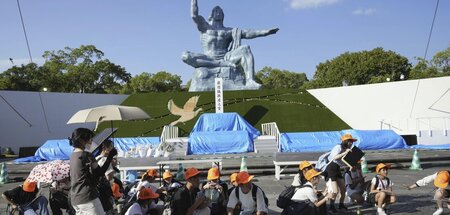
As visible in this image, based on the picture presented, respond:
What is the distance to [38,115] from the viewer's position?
71.3ft

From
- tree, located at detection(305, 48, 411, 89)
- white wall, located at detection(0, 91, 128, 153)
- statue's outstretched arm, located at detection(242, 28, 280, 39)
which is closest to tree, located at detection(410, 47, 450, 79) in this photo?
tree, located at detection(305, 48, 411, 89)

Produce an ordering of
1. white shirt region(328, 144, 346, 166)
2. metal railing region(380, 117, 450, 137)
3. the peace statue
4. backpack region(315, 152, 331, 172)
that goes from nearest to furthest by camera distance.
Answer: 1. white shirt region(328, 144, 346, 166)
2. backpack region(315, 152, 331, 172)
3. metal railing region(380, 117, 450, 137)
4. the peace statue

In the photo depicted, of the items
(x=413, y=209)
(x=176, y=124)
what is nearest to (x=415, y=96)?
(x=176, y=124)

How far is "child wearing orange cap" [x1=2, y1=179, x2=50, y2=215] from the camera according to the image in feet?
16.1

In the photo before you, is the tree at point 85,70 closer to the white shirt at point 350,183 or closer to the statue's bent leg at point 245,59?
the statue's bent leg at point 245,59

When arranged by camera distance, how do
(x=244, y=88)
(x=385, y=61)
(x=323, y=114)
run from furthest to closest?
(x=385, y=61)
(x=244, y=88)
(x=323, y=114)

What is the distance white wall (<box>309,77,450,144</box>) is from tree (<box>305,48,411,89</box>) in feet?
64.4

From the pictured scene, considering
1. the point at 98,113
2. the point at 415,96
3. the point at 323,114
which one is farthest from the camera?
the point at 323,114

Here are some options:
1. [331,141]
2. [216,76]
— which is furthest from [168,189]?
[216,76]

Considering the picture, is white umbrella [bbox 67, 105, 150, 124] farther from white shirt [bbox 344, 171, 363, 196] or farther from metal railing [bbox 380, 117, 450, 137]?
metal railing [bbox 380, 117, 450, 137]

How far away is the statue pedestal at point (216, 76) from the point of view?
94.8ft

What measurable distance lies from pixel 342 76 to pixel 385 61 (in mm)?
4854

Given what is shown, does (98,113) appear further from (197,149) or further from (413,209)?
(197,149)

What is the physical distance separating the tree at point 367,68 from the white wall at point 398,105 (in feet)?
64.4
